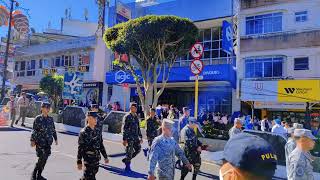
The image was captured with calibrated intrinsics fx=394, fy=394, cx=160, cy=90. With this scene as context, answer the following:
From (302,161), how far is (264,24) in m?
21.3

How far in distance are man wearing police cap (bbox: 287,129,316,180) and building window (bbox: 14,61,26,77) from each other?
44.1 metres

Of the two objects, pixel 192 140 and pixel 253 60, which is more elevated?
pixel 253 60

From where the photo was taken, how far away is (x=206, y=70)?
85.5 ft

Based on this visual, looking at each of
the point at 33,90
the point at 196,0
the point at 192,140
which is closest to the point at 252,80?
the point at 196,0

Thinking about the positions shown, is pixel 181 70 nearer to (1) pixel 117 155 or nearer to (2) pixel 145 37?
(2) pixel 145 37

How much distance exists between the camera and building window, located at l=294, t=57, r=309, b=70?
23.6 m

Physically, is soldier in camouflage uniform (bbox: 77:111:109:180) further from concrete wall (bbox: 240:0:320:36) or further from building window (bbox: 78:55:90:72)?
building window (bbox: 78:55:90:72)

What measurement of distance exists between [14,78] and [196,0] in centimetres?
2732

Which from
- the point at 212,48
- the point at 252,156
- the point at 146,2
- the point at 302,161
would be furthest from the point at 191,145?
the point at 146,2

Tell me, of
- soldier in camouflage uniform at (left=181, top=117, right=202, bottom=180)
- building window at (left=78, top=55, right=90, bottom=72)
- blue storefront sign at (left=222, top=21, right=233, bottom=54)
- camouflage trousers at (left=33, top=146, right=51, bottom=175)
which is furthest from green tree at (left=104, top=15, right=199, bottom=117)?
building window at (left=78, top=55, right=90, bottom=72)

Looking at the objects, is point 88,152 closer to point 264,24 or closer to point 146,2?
point 264,24

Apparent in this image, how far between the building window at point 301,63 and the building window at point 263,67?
882mm

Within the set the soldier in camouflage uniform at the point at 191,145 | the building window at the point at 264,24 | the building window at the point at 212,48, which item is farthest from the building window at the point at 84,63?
the soldier in camouflage uniform at the point at 191,145

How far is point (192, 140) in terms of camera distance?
882 centimetres
